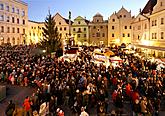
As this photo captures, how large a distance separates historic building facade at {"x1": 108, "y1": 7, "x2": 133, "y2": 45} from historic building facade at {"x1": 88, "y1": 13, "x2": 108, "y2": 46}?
12.3ft

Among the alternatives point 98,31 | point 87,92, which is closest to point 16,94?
point 87,92

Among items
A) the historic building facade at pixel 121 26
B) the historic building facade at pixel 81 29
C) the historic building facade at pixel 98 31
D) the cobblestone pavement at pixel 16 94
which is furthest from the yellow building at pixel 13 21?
the cobblestone pavement at pixel 16 94

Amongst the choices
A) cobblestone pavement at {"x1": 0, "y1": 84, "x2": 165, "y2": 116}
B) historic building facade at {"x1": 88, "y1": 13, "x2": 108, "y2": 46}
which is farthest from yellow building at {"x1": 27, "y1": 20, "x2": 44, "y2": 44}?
cobblestone pavement at {"x1": 0, "y1": 84, "x2": 165, "y2": 116}

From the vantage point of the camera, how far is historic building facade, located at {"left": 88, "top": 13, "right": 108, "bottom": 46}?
7625 cm

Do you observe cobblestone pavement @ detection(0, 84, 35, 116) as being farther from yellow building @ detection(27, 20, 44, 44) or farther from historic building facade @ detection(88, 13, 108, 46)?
yellow building @ detection(27, 20, 44, 44)

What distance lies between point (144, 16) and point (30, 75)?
31.0 meters

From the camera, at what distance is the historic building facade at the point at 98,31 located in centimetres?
7625

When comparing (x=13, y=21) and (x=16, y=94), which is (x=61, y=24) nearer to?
(x=13, y=21)

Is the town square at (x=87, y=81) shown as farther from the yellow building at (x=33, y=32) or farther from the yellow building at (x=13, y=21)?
the yellow building at (x=33, y=32)

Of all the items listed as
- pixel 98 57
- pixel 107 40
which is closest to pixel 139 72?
pixel 98 57

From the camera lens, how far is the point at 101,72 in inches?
852

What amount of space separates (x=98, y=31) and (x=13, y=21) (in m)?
25.2

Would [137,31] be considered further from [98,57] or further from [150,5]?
[98,57]

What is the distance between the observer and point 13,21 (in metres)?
72.3
